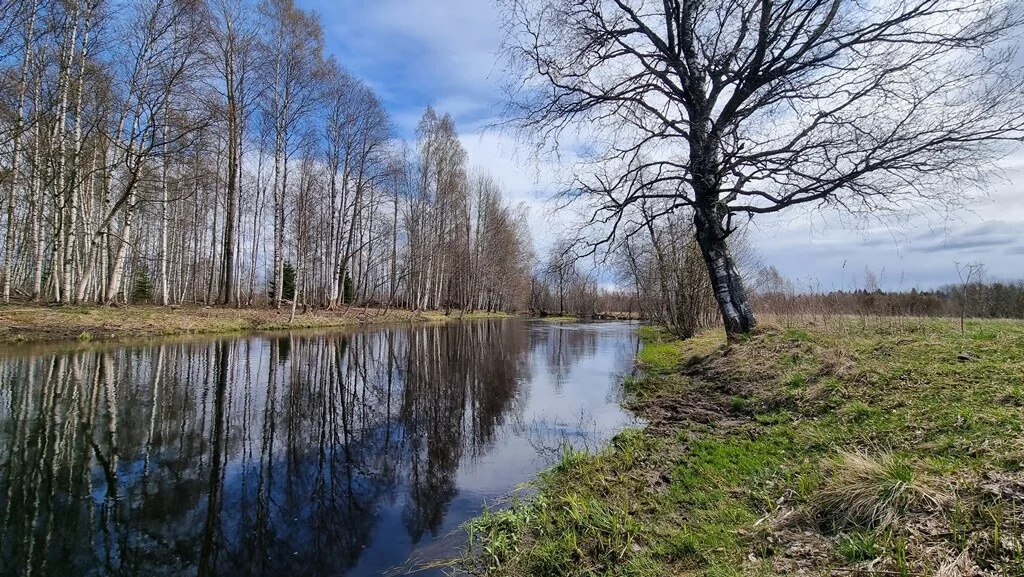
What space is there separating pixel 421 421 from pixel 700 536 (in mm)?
4882

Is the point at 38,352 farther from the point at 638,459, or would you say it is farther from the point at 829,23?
the point at 829,23

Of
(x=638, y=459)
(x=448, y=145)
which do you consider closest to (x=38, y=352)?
(x=638, y=459)

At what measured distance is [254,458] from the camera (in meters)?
4.88

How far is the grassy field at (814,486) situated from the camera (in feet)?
7.23

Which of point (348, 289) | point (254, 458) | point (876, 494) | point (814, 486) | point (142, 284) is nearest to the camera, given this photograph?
point (876, 494)

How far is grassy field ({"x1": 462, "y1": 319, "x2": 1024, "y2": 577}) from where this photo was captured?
2.20m

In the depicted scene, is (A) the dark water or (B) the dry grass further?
(A) the dark water

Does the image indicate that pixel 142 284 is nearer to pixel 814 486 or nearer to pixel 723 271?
pixel 723 271

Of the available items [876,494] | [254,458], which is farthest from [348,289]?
[876,494]

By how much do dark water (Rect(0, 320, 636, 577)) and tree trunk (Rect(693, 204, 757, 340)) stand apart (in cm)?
314

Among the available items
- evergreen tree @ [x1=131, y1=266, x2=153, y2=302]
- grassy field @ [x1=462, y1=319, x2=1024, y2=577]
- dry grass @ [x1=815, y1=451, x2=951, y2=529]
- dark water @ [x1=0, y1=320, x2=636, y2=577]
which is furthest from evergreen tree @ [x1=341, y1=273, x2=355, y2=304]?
dry grass @ [x1=815, y1=451, x2=951, y2=529]

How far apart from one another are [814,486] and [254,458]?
5438mm

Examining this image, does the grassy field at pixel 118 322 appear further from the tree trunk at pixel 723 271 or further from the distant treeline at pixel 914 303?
the distant treeline at pixel 914 303

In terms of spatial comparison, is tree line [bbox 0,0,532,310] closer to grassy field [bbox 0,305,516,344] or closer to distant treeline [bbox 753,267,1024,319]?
grassy field [bbox 0,305,516,344]
